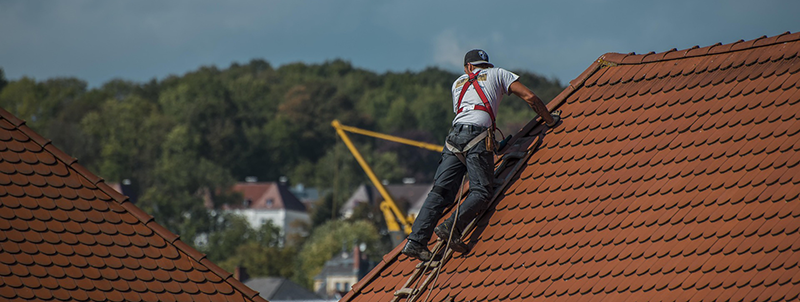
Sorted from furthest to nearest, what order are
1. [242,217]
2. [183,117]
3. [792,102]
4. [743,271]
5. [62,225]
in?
1. [183,117]
2. [242,217]
3. [62,225]
4. [792,102]
5. [743,271]

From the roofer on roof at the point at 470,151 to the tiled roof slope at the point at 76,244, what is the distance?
6.03ft

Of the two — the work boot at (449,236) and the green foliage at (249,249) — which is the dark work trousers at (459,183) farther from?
the green foliage at (249,249)

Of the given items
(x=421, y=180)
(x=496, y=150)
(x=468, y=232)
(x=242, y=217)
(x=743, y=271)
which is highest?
(x=421, y=180)

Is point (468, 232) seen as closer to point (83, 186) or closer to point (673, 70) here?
point (673, 70)

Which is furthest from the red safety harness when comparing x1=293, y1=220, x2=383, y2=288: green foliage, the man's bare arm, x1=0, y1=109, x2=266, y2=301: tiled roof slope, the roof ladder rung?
x1=293, y1=220, x2=383, y2=288: green foliage

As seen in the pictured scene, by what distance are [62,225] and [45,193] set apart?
381mm

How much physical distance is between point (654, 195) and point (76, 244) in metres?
5.15

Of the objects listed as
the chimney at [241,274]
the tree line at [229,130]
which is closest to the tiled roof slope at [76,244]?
the chimney at [241,274]

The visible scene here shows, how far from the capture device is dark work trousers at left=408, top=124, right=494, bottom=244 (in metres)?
9.72

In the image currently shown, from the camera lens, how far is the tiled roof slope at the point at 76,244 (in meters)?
8.94

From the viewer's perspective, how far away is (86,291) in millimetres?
9016

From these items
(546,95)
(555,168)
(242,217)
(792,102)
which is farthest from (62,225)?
(546,95)

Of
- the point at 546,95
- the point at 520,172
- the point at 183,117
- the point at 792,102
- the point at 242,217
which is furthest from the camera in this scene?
the point at 183,117

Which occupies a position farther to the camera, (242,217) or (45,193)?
(242,217)
